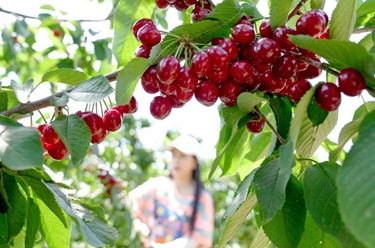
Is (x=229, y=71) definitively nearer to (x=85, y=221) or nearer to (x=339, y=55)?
(x=339, y=55)

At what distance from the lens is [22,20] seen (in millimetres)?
2842

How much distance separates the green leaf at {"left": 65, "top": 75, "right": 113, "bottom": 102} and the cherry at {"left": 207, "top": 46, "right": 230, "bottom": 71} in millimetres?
207

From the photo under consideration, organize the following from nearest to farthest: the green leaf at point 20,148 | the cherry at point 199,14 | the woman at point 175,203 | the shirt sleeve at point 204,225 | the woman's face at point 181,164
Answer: the green leaf at point 20,148 → the cherry at point 199,14 → the shirt sleeve at point 204,225 → the woman at point 175,203 → the woman's face at point 181,164

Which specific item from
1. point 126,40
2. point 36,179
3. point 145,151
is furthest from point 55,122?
point 145,151

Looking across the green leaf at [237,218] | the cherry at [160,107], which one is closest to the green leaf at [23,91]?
the cherry at [160,107]

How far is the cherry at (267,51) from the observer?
0.91 m

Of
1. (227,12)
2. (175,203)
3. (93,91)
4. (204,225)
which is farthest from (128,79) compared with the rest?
(175,203)

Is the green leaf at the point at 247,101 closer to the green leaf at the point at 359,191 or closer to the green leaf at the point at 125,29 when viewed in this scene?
the green leaf at the point at 359,191

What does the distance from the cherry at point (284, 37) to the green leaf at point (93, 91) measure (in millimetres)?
330

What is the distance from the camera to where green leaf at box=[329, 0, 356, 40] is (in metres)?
0.88

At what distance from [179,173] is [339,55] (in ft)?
12.5

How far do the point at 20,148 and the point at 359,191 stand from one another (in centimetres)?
48

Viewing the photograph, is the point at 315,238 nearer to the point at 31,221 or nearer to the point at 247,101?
the point at 247,101

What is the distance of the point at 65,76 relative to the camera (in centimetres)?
106
